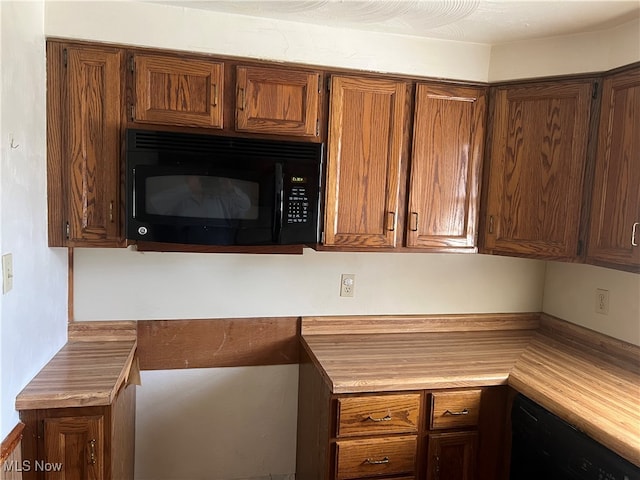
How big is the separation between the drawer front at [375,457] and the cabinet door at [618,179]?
1.02m

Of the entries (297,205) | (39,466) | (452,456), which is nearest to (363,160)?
(297,205)

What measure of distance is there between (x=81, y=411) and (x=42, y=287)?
1.54 feet

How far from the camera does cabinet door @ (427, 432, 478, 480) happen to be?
1763 millimetres

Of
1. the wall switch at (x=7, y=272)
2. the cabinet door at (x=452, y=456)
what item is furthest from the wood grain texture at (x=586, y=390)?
the wall switch at (x=7, y=272)

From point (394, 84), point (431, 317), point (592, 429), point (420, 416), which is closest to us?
point (592, 429)

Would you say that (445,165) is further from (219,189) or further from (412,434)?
(412,434)

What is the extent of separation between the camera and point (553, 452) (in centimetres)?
153

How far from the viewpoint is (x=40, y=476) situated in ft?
4.70

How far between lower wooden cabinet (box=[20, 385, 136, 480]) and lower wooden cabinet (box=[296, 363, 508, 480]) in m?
0.76

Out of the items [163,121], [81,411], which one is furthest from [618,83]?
[81,411]

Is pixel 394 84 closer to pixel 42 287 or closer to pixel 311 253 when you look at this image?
pixel 311 253

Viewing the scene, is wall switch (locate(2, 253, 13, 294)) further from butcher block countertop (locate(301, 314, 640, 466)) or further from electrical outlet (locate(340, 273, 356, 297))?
electrical outlet (locate(340, 273, 356, 297))

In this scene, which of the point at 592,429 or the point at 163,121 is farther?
the point at 163,121

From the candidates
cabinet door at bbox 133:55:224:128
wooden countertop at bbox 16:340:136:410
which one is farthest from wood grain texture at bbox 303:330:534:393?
cabinet door at bbox 133:55:224:128
